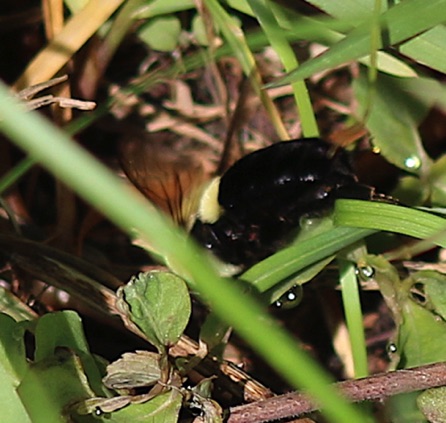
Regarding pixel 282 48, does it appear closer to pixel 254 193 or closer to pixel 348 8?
pixel 348 8

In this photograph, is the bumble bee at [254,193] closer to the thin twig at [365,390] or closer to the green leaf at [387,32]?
the green leaf at [387,32]

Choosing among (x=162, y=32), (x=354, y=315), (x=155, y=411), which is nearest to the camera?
(x=155, y=411)

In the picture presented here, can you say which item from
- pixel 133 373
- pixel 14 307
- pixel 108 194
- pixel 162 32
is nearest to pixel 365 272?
pixel 133 373

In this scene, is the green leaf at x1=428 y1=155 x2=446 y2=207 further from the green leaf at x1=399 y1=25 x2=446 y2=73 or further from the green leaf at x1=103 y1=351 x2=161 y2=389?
the green leaf at x1=103 y1=351 x2=161 y2=389

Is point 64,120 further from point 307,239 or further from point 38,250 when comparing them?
point 307,239

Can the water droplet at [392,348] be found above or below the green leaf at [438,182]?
below

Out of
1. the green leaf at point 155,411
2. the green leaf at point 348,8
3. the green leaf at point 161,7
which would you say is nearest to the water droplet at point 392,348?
the green leaf at point 155,411

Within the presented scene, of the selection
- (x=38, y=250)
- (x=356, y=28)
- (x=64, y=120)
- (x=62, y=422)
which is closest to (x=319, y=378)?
(x=62, y=422)
